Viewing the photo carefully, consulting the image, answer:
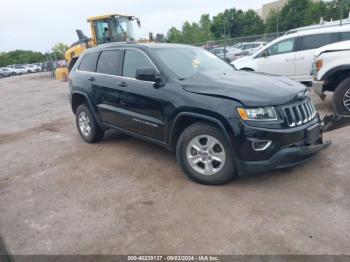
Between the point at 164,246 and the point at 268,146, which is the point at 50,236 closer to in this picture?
the point at 164,246

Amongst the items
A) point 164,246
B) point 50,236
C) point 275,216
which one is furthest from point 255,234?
point 50,236

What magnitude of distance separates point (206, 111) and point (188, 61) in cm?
128

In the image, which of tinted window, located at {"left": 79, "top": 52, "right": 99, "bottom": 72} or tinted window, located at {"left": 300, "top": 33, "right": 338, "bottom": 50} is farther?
tinted window, located at {"left": 300, "top": 33, "right": 338, "bottom": 50}

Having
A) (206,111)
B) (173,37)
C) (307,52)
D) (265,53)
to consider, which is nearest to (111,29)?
(265,53)

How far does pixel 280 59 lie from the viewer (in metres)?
8.79

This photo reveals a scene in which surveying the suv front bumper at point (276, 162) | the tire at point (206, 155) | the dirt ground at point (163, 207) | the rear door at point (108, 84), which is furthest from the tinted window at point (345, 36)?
the tire at point (206, 155)

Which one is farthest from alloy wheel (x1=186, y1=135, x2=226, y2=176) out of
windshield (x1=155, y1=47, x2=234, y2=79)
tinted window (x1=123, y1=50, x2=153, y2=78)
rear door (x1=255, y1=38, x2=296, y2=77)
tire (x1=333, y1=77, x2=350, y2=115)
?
rear door (x1=255, y1=38, x2=296, y2=77)

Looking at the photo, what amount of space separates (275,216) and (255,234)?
0.38 meters

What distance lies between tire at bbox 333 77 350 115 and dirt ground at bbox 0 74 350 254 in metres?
0.99

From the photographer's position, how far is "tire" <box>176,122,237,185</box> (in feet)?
11.8

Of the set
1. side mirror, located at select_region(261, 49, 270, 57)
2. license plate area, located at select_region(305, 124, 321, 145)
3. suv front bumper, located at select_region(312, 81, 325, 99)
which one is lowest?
license plate area, located at select_region(305, 124, 321, 145)

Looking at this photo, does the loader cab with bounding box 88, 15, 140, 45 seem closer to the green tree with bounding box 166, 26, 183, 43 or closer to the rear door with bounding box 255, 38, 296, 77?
the rear door with bounding box 255, 38, 296, 77

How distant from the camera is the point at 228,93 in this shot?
11.5 ft

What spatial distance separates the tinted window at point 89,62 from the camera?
5547 millimetres
